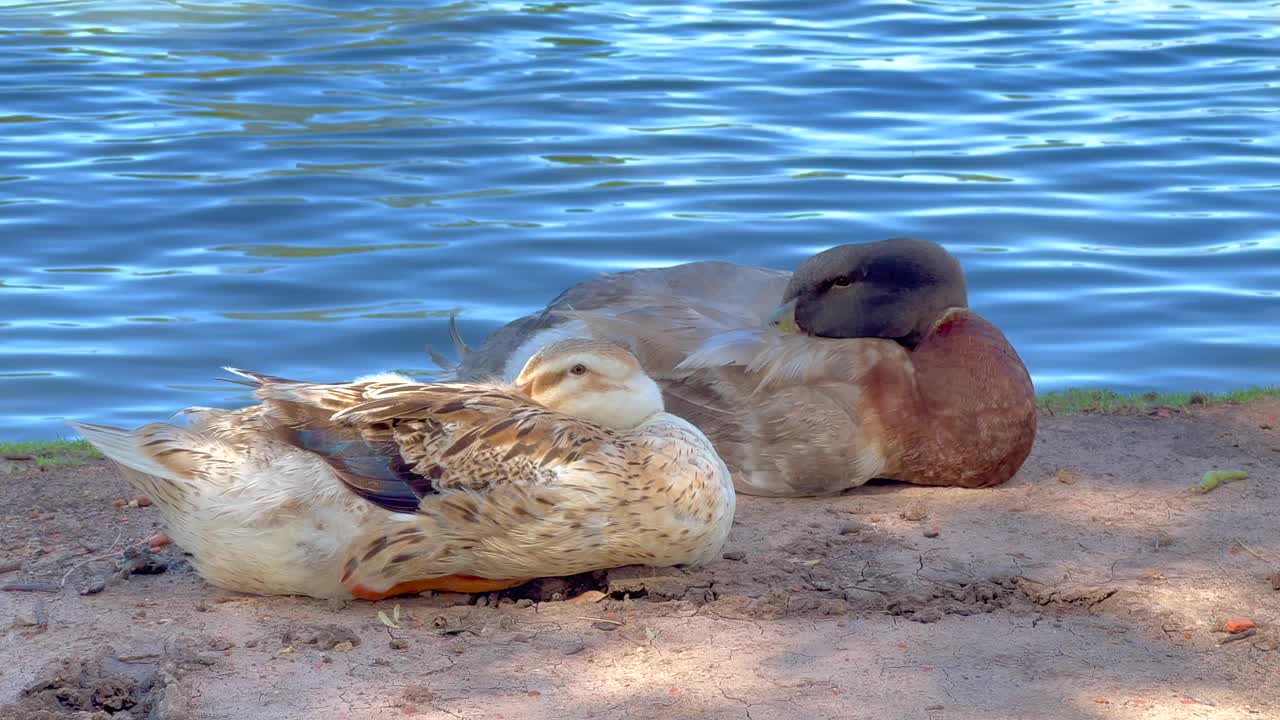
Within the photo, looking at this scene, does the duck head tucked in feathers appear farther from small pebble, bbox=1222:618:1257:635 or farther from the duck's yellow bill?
small pebble, bbox=1222:618:1257:635

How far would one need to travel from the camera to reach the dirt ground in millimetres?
4152

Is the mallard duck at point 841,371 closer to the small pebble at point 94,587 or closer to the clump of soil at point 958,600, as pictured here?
the clump of soil at point 958,600

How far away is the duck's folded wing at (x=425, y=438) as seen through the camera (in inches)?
191

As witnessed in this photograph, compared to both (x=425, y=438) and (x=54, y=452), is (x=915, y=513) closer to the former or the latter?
(x=425, y=438)

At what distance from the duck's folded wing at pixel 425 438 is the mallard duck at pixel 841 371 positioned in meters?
1.48

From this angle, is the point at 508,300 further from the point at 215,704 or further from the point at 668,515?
the point at 215,704

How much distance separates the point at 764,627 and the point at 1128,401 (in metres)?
3.65

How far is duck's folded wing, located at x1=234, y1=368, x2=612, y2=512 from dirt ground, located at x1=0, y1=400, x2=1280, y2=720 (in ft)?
1.34

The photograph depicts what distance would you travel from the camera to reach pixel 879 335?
22.3ft

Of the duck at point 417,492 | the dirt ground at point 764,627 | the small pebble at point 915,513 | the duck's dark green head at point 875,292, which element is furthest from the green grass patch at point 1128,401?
the duck at point 417,492

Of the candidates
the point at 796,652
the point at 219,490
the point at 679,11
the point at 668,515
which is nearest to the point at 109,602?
the point at 219,490

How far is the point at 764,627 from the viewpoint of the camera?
467 cm

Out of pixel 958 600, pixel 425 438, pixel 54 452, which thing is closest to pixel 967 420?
pixel 958 600

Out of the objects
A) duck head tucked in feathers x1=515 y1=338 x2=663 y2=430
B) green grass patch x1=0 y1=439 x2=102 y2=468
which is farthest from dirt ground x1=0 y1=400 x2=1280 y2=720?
green grass patch x1=0 y1=439 x2=102 y2=468
